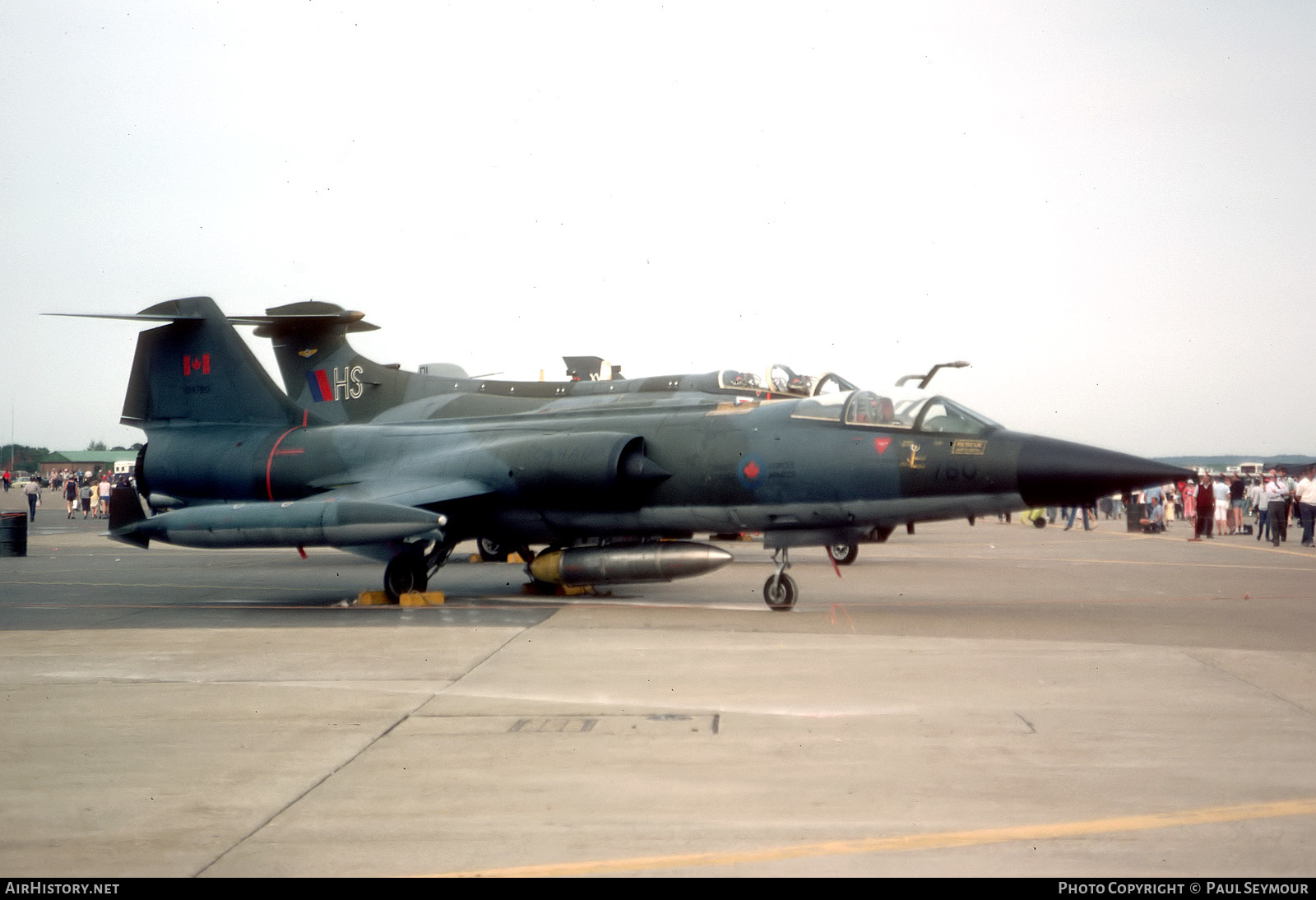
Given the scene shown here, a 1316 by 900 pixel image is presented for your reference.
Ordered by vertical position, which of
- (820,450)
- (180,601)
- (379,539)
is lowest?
(180,601)

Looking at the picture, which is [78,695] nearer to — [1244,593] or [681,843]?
[681,843]

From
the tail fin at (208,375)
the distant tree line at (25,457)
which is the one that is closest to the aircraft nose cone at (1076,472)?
the tail fin at (208,375)

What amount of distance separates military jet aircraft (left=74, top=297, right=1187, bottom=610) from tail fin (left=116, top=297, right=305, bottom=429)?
0.03 metres

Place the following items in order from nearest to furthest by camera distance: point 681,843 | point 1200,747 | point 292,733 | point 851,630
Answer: point 681,843, point 1200,747, point 292,733, point 851,630

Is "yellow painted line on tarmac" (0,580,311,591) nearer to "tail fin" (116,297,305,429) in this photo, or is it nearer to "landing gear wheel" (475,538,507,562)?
"tail fin" (116,297,305,429)

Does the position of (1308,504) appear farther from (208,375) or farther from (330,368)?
(208,375)

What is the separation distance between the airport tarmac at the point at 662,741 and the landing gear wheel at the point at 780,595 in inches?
15.2

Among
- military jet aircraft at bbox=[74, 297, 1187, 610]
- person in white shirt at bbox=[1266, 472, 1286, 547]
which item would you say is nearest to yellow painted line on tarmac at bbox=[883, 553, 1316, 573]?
person in white shirt at bbox=[1266, 472, 1286, 547]

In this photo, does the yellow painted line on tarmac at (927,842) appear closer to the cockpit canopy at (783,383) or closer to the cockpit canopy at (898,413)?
the cockpit canopy at (898,413)

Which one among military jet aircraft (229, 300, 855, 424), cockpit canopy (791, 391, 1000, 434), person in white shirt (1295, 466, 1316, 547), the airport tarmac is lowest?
the airport tarmac

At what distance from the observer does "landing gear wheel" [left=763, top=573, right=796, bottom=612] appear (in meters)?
12.9

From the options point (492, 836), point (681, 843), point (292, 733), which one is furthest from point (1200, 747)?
point (292, 733)

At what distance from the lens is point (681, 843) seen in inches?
176

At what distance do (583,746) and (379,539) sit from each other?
25.5 feet
